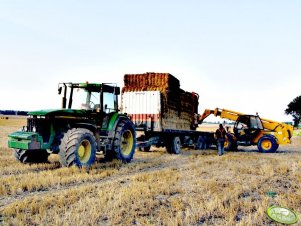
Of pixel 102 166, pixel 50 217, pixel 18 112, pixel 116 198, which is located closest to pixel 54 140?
pixel 102 166

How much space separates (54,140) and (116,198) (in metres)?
4.48

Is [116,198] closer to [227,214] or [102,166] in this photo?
[227,214]

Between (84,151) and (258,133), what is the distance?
13.0 meters

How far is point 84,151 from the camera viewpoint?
10891mm

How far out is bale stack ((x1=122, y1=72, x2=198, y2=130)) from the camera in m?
16.5

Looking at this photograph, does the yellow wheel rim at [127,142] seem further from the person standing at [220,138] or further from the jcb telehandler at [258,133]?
the jcb telehandler at [258,133]

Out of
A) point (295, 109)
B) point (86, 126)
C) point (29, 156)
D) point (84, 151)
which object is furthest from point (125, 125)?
point (295, 109)

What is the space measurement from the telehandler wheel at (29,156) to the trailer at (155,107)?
459 cm

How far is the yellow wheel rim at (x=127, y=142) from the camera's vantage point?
13.2 m

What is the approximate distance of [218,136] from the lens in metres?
18.3

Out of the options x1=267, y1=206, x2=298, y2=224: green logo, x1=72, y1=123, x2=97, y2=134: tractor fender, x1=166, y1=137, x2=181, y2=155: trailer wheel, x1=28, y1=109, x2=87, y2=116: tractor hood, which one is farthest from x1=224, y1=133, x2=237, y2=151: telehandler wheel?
x1=267, y1=206, x2=298, y2=224: green logo

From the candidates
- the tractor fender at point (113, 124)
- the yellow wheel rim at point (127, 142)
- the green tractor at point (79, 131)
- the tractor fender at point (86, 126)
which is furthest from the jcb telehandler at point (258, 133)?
the tractor fender at point (86, 126)

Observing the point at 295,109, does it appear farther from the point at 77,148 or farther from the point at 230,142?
the point at 77,148

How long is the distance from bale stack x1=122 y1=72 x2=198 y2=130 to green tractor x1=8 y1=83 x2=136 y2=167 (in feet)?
11.9
